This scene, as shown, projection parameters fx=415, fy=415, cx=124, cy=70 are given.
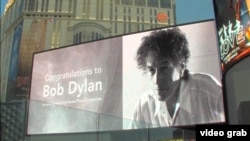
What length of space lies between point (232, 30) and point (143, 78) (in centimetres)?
371

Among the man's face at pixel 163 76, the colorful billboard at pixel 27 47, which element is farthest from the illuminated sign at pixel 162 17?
the man's face at pixel 163 76

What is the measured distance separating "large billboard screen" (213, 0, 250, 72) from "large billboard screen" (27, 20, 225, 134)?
93 cm

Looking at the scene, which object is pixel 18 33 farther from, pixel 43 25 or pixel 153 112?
pixel 153 112

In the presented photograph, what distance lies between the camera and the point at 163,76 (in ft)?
49.7

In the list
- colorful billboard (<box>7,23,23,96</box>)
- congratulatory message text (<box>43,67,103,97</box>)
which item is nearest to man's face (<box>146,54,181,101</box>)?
congratulatory message text (<box>43,67,103,97</box>)

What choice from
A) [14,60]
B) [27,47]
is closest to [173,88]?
[27,47]

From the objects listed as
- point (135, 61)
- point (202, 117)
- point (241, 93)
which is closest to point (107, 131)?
point (202, 117)

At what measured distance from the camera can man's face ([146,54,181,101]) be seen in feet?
48.7

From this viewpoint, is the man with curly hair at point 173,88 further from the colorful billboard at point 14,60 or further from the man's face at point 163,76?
the colorful billboard at point 14,60

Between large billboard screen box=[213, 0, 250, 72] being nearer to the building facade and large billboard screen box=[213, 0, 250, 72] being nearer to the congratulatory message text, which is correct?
the congratulatory message text

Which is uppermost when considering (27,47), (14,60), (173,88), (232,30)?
(27,47)

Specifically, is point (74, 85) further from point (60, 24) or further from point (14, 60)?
point (60, 24)

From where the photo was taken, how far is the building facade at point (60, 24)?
73.2 metres

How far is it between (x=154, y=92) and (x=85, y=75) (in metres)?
3.21
